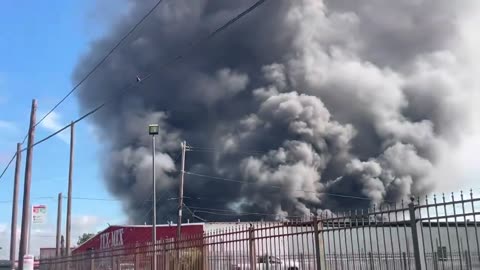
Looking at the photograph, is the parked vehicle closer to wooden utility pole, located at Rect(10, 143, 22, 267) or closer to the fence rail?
the fence rail

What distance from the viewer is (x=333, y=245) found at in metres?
8.73

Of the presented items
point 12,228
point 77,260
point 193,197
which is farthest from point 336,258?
point 193,197

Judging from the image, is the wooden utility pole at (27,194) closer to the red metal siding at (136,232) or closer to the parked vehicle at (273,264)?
the parked vehicle at (273,264)

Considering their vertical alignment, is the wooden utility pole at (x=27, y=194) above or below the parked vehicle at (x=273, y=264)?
above

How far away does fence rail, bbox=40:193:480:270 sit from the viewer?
22.7 feet

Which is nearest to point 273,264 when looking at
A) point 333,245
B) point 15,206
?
point 333,245

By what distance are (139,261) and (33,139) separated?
1127 centimetres

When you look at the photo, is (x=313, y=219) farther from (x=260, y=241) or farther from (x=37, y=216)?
(x=37, y=216)

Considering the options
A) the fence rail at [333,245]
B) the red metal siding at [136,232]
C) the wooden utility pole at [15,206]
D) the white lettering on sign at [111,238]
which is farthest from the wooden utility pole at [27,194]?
the white lettering on sign at [111,238]

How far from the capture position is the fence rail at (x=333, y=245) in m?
6.92

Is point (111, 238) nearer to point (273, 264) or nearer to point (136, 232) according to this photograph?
point (136, 232)

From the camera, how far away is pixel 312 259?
28.6 feet

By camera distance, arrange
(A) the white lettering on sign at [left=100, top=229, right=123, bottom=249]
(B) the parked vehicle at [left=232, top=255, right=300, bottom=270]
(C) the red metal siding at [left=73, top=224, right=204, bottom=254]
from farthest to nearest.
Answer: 1. (A) the white lettering on sign at [left=100, top=229, right=123, bottom=249]
2. (C) the red metal siding at [left=73, top=224, right=204, bottom=254]
3. (B) the parked vehicle at [left=232, top=255, right=300, bottom=270]

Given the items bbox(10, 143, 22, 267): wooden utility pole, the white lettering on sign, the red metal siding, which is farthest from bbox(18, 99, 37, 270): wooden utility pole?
the white lettering on sign
